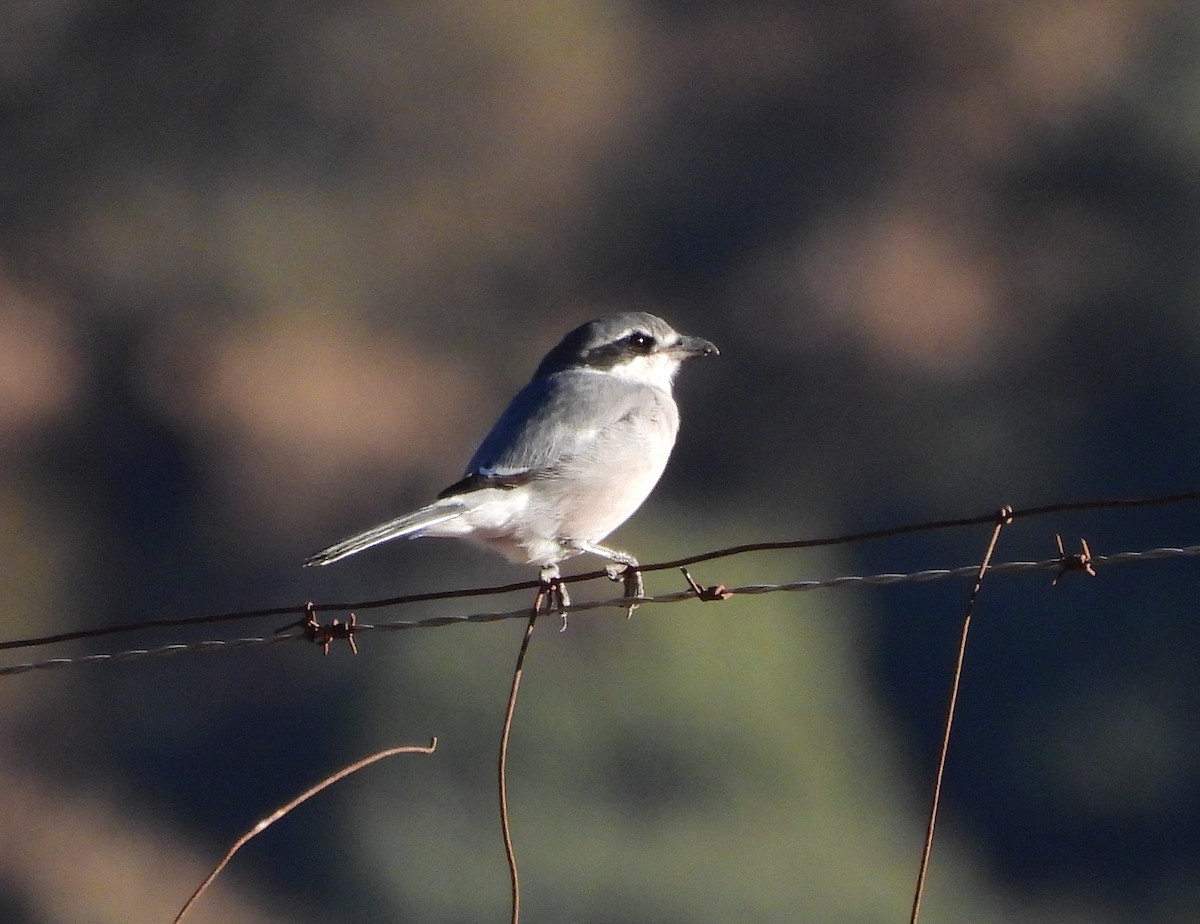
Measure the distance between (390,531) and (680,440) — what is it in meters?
21.5

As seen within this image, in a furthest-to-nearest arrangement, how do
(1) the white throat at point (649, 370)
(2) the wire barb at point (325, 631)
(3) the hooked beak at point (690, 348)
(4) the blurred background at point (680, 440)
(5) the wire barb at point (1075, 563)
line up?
(4) the blurred background at point (680, 440)
(3) the hooked beak at point (690, 348)
(1) the white throat at point (649, 370)
(2) the wire barb at point (325, 631)
(5) the wire barb at point (1075, 563)

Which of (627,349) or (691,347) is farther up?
(691,347)

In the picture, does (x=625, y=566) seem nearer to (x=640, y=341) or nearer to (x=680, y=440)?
(x=640, y=341)

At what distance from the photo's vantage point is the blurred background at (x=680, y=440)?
16562 mm

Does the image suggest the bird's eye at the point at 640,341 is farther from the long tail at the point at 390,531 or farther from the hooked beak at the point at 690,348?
the long tail at the point at 390,531

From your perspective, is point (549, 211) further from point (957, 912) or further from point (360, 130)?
point (957, 912)

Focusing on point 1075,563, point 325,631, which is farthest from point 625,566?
point 1075,563

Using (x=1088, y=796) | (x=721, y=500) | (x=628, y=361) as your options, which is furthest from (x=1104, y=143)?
(x=628, y=361)

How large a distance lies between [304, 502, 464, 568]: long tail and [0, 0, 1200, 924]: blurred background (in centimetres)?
804

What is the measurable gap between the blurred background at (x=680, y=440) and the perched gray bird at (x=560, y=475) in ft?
24.5

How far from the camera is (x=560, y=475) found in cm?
672

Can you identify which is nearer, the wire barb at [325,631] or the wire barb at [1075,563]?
the wire barb at [1075,563]

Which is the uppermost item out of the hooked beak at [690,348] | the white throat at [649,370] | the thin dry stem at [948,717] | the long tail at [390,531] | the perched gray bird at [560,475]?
the hooked beak at [690,348]

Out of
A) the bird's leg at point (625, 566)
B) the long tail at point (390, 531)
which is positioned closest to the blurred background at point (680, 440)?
the bird's leg at point (625, 566)
